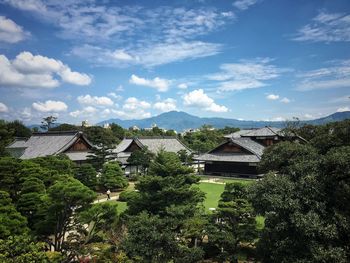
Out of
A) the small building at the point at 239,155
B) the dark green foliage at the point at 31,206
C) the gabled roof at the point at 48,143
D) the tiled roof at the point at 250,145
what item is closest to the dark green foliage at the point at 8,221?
the dark green foliage at the point at 31,206

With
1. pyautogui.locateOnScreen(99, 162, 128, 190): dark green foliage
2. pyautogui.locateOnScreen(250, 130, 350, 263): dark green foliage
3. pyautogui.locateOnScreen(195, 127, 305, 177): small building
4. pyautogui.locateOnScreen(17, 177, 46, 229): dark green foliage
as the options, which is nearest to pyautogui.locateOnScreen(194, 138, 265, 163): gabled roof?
pyautogui.locateOnScreen(195, 127, 305, 177): small building

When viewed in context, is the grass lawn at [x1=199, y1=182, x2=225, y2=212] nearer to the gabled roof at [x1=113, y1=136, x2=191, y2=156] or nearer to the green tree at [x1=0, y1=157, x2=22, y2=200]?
the green tree at [x1=0, y1=157, x2=22, y2=200]

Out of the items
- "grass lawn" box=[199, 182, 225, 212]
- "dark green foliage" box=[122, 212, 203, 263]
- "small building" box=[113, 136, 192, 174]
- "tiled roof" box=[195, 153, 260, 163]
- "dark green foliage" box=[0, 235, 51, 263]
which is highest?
"small building" box=[113, 136, 192, 174]

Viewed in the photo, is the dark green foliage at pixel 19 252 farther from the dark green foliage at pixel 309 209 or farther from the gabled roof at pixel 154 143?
the gabled roof at pixel 154 143

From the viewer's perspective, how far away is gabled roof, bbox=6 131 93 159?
36750 millimetres

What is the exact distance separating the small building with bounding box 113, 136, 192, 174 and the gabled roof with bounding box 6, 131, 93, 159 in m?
8.40

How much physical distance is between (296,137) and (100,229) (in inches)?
1536

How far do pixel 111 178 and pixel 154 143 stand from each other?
21231 millimetres

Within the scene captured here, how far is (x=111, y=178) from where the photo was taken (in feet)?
107

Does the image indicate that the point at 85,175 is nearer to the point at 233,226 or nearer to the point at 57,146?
the point at 57,146

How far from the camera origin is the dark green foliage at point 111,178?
32.4 m

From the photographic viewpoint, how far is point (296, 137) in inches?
1807

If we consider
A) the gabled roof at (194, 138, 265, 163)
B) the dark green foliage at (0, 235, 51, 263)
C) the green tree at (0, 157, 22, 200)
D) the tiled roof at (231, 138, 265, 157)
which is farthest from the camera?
the tiled roof at (231, 138, 265, 157)

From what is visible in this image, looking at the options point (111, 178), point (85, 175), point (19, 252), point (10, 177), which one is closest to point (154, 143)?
point (111, 178)
